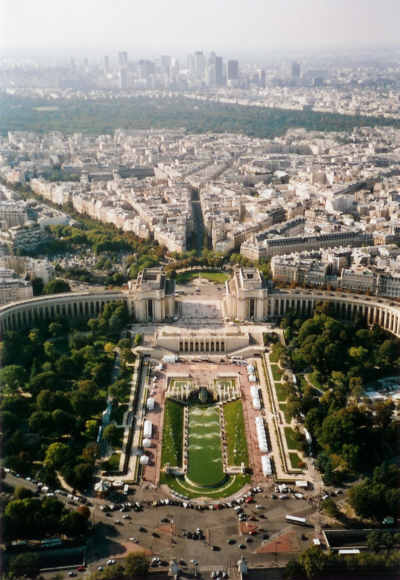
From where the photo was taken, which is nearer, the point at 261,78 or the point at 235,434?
the point at 235,434

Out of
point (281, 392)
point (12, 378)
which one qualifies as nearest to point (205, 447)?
point (281, 392)

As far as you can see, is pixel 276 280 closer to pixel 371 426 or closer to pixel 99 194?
pixel 371 426

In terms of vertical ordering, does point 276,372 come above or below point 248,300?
below

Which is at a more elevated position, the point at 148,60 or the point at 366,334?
the point at 148,60

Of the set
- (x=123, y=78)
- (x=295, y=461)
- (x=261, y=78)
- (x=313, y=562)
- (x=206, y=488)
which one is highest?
(x=123, y=78)

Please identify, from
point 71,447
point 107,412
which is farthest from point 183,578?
point 107,412

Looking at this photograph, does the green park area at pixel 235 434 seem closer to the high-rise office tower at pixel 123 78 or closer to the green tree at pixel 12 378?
the green tree at pixel 12 378

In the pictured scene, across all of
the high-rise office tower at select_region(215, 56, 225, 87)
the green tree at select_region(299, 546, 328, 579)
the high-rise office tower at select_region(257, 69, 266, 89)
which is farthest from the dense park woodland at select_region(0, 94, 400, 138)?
the green tree at select_region(299, 546, 328, 579)

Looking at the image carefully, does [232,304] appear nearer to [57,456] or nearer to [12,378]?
[12,378]

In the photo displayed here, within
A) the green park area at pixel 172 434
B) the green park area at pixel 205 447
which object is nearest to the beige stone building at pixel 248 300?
the green park area at pixel 205 447
